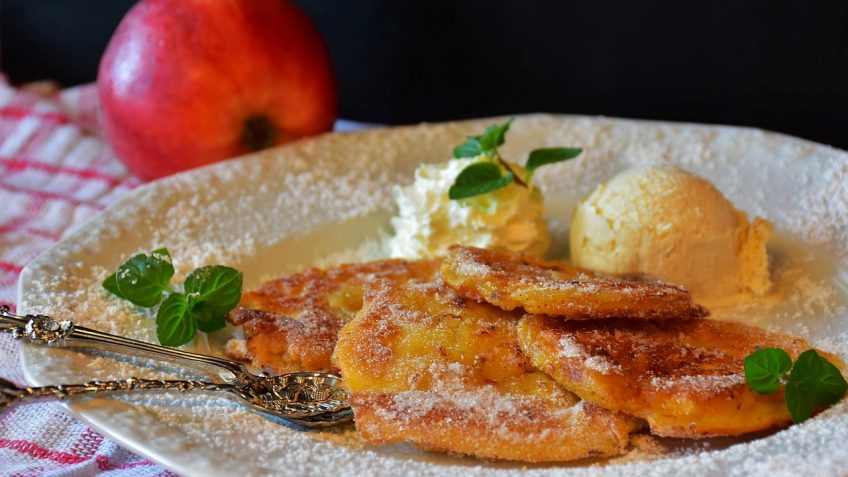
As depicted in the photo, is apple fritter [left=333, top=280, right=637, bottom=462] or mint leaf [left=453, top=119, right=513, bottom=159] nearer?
apple fritter [left=333, top=280, right=637, bottom=462]

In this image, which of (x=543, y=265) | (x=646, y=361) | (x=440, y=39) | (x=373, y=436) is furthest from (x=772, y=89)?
(x=373, y=436)

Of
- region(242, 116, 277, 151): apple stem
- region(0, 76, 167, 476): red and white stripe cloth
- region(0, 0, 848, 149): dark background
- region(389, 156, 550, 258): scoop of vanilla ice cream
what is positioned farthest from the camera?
region(0, 0, 848, 149): dark background

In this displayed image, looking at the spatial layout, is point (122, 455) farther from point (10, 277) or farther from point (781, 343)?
point (781, 343)

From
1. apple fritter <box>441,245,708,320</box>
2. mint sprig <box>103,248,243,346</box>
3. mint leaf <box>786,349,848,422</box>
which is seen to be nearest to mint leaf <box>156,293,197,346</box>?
mint sprig <box>103,248,243,346</box>

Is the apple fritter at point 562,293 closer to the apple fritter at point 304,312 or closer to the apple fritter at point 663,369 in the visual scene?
the apple fritter at point 663,369

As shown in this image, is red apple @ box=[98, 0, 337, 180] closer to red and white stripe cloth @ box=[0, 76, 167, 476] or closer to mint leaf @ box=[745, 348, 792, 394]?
red and white stripe cloth @ box=[0, 76, 167, 476]

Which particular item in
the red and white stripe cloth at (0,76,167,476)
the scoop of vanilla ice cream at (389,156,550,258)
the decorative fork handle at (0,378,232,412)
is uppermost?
the scoop of vanilla ice cream at (389,156,550,258)

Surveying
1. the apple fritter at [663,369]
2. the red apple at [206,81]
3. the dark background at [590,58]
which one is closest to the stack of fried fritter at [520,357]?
the apple fritter at [663,369]
